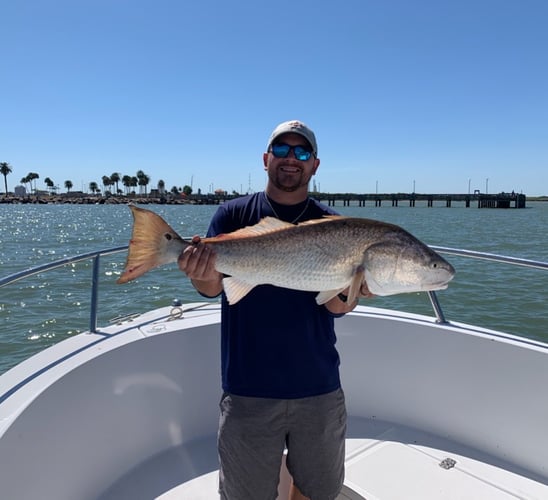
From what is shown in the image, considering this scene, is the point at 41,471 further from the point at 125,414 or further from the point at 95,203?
the point at 95,203

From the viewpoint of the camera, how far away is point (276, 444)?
7.75 feet

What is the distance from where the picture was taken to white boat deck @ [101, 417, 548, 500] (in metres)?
3.34

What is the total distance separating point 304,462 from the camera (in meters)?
2.40

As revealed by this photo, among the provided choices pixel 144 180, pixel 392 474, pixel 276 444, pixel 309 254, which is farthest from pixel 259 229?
pixel 144 180

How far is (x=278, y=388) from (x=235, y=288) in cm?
59

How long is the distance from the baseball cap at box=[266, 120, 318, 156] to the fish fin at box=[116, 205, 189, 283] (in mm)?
816

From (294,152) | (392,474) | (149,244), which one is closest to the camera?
(149,244)

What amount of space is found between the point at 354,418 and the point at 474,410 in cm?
113

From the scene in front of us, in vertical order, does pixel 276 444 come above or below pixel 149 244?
below

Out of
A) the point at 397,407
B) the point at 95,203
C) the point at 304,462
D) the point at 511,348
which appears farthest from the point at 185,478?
the point at 95,203

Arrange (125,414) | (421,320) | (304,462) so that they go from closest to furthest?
(304,462) < (125,414) < (421,320)

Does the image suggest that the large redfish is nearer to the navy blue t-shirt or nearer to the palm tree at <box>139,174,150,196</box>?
the navy blue t-shirt

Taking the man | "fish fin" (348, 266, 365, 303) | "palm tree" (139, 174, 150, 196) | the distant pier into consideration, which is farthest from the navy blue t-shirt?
"palm tree" (139, 174, 150, 196)

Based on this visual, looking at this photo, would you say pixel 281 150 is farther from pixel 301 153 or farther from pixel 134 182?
pixel 134 182
